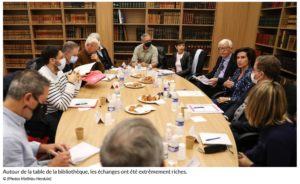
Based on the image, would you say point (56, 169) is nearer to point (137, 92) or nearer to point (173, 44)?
point (137, 92)

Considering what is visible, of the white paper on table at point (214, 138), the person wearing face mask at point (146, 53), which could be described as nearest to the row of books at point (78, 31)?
the person wearing face mask at point (146, 53)

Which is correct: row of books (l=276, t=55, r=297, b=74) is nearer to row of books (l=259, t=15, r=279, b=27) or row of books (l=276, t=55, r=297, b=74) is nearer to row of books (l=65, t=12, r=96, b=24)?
row of books (l=259, t=15, r=279, b=27)

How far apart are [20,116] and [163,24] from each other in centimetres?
402

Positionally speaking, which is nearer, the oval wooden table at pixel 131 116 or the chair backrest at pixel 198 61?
the oval wooden table at pixel 131 116

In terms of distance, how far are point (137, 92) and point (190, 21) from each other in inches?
115

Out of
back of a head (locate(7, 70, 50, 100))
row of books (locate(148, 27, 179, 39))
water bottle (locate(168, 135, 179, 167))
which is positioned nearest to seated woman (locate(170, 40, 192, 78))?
row of books (locate(148, 27, 179, 39))

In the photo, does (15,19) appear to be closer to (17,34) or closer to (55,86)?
(17,34)

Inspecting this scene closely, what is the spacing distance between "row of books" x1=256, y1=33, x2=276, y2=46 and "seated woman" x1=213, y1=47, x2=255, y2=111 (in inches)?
68.2

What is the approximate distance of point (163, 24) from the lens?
4.97m

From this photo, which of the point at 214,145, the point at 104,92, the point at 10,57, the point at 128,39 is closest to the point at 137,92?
the point at 104,92

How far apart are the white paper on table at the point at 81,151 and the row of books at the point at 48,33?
4.06 m

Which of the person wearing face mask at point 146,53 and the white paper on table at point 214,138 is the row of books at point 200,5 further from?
the white paper on table at point 214,138

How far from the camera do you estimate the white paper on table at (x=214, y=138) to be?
1599 mm

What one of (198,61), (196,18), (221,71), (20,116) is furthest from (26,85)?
(196,18)
